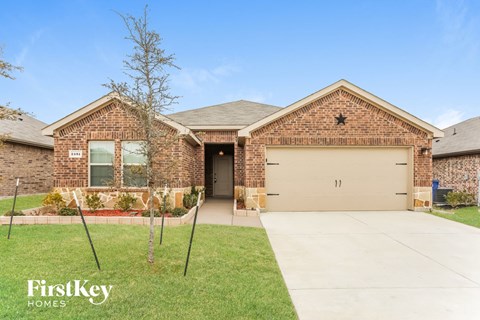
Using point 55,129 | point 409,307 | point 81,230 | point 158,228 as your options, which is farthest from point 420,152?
point 55,129

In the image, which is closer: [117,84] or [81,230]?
[117,84]

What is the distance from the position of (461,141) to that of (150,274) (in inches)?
706

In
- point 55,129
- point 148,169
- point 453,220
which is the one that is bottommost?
point 453,220

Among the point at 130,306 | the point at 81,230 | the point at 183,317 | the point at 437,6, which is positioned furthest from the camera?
the point at 437,6

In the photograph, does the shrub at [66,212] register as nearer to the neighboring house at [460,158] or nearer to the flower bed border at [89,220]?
the flower bed border at [89,220]

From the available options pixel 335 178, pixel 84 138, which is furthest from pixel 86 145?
pixel 335 178

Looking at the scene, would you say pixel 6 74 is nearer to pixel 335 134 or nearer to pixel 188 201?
pixel 188 201

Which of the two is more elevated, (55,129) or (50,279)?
(55,129)

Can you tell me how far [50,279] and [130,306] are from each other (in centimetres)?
168

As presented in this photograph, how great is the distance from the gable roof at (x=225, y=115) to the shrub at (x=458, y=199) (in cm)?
944

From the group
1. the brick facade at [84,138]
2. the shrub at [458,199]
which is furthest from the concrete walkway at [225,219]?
the shrub at [458,199]

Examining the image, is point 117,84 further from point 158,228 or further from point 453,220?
point 453,220

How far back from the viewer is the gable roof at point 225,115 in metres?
13.2

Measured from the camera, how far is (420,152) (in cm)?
1067
